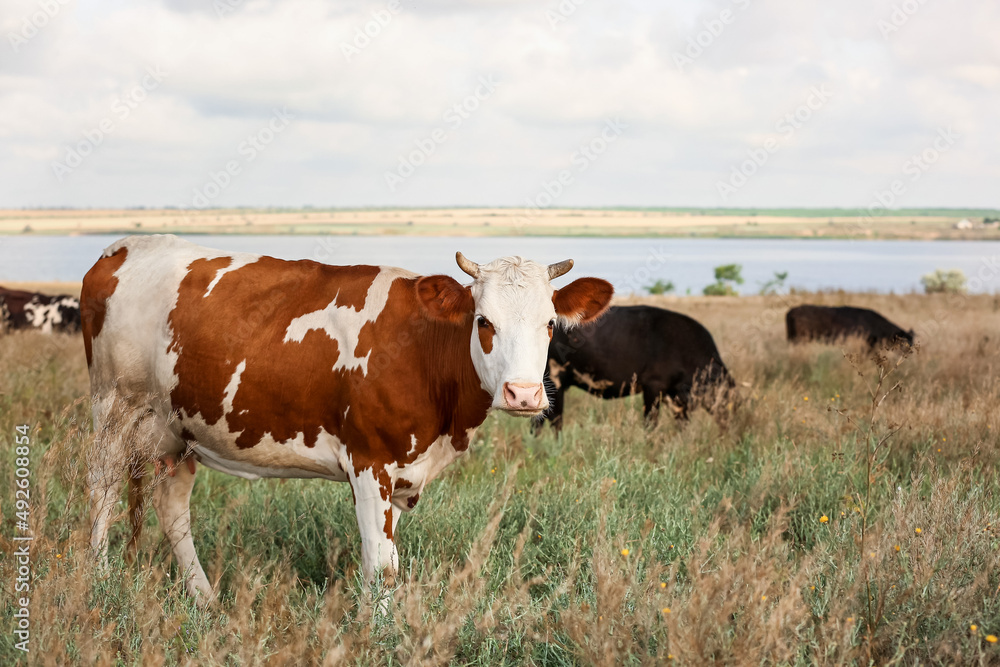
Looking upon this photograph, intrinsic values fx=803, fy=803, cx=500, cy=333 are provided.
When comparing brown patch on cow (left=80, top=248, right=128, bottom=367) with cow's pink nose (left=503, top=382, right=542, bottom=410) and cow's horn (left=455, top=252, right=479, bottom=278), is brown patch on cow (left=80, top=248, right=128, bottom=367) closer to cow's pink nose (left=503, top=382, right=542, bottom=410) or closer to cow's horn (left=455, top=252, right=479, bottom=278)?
cow's horn (left=455, top=252, right=479, bottom=278)

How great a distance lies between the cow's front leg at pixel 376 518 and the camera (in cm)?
397

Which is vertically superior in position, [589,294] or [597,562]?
[589,294]

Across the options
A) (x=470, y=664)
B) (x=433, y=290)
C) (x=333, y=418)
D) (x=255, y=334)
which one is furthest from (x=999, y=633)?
(x=255, y=334)

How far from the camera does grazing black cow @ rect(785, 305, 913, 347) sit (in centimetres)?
1255

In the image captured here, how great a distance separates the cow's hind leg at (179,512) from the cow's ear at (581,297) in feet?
7.83

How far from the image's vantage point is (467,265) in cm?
392

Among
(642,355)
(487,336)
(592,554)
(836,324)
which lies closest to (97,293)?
(487,336)

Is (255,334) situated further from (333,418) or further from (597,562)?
(597,562)

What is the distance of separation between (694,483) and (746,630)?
8.92ft

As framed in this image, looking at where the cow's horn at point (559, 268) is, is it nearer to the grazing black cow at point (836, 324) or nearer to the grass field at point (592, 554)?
the grass field at point (592, 554)

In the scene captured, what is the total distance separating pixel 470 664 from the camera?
324 cm

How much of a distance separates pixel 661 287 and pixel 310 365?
32.5 metres

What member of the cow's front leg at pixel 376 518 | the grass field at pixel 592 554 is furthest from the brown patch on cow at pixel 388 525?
Result: the grass field at pixel 592 554

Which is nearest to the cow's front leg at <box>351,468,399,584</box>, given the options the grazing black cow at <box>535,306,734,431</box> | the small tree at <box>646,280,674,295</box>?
the grazing black cow at <box>535,306,734,431</box>
